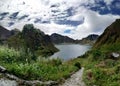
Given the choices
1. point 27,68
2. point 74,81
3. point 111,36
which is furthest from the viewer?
point 111,36

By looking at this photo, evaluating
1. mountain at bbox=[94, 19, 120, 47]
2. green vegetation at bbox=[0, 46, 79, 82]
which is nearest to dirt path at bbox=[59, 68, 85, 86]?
green vegetation at bbox=[0, 46, 79, 82]

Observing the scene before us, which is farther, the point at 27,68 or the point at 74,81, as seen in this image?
the point at 74,81

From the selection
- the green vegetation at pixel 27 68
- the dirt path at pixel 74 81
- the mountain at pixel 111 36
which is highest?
the mountain at pixel 111 36

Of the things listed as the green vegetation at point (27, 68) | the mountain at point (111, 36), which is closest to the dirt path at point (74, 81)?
the green vegetation at point (27, 68)

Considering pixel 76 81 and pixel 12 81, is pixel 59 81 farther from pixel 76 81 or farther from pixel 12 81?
pixel 12 81

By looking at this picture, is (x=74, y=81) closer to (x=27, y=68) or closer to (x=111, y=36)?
(x=27, y=68)

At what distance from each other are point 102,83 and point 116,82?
1.50 metres

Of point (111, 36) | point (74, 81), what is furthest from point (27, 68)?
point (111, 36)

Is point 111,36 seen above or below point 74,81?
above

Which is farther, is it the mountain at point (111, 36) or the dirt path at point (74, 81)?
the mountain at point (111, 36)

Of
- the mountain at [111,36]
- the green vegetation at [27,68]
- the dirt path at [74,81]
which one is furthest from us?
the mountain at [111,36]

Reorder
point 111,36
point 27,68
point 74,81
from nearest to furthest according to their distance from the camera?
point 27,68, point 74,81, point 111,36

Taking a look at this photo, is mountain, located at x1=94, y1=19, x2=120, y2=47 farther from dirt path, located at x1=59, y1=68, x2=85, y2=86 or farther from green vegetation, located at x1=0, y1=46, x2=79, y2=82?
green vegetation, located at x1=0, y1=46, x2=79, y2=82

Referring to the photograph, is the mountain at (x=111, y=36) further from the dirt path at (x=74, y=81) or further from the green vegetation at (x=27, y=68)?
the green vegetation at (x=27, y=68)
